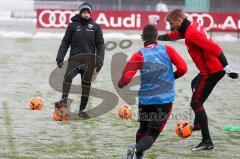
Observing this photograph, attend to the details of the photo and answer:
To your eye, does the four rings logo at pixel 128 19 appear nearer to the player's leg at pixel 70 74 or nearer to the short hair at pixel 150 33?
the player's leg at pixel 70 74

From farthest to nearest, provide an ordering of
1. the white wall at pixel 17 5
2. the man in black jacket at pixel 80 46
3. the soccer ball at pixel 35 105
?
the white wall at pixel 17 5 < the soccer ball at pixel 35 105 < the man in black jacket at pixel 80 46

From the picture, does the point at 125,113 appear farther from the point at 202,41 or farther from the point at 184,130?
the point at 202,41

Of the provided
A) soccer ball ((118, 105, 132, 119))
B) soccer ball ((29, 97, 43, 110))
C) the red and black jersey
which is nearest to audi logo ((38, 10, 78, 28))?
soccer ball ((29, 97, 43, 110))

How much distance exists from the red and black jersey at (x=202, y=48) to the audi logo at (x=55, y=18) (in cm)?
2772

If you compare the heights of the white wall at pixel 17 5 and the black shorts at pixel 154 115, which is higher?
the black shorts at pixel 154 115

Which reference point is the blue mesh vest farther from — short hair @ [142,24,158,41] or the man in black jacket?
the man in black jacket

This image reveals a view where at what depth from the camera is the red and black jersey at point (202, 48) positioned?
8.66 metres

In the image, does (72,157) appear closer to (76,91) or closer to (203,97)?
(203,97)

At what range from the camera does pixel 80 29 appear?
36.6 feet

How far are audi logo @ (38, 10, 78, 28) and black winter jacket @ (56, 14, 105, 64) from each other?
2527cm

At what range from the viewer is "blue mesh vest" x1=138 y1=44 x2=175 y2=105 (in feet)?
24.7

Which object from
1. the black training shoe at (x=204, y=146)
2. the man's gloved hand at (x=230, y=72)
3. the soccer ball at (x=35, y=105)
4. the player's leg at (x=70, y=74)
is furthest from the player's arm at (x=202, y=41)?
the soccer ball at (x=35, y=105)

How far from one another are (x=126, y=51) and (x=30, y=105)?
1406 centimetres

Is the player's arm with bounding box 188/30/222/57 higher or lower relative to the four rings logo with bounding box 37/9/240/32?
higher
